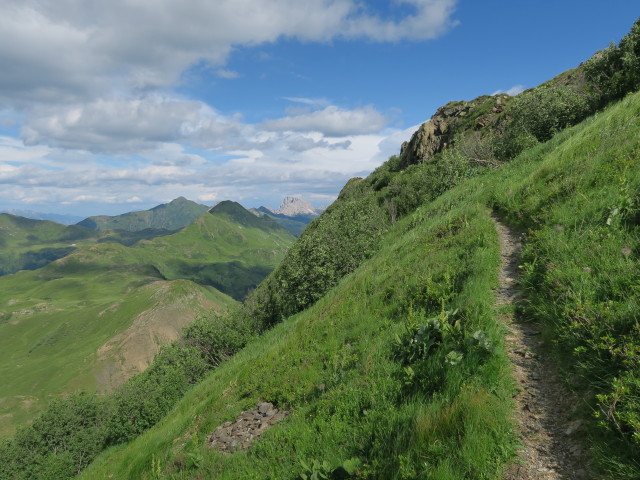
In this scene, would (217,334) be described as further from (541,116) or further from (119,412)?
(541,116)

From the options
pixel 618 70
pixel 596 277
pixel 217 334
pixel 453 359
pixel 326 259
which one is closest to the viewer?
pixel 453 359

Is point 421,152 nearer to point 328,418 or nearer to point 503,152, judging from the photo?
point 503,152

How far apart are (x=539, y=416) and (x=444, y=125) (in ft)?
348

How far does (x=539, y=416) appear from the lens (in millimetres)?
4918

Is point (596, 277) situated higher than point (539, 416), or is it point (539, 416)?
point (596, 277)

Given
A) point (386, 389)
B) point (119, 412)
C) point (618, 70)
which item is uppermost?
point (618, 70)

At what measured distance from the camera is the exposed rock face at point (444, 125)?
280 feet

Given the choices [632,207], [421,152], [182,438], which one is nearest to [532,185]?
[632,207]

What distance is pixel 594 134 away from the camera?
14.7 m

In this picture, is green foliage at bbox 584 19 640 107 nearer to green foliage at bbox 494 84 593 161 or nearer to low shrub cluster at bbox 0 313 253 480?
green foliage at bbox 494 84 593 161

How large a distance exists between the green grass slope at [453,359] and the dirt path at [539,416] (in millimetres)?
213

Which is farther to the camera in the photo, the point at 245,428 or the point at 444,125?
the point at 444,125

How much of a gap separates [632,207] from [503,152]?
3073 cm

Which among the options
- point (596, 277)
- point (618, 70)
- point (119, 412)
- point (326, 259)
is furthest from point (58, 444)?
point (618, 70)
